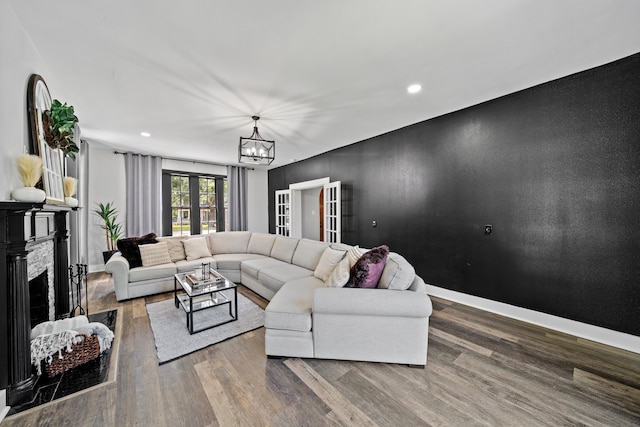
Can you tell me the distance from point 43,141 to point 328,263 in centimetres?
299

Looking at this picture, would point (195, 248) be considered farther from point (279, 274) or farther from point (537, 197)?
point (537, 197)

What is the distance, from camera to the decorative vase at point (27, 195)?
1646mm

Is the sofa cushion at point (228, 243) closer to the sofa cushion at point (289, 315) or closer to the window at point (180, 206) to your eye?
the window at point (180, 206)

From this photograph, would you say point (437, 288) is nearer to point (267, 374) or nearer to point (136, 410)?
point (267, 374)

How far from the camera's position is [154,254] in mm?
3699

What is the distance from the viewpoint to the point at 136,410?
152 centimetres

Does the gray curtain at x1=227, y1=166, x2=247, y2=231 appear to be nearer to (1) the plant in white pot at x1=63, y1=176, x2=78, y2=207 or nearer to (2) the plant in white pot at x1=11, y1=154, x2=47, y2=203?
(1) the plant in white pot at x1=63, y1=176, x2=78, y2=207

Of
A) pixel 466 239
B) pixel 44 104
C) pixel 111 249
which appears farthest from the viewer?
pixel 111 249

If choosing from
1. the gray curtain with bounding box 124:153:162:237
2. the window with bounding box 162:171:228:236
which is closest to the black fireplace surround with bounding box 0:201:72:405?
the gray curtain with bounding box 124:153:162:237

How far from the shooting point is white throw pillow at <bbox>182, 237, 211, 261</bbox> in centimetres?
413

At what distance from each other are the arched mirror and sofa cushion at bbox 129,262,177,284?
1372 millimetres

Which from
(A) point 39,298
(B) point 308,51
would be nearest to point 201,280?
(A) point 39,298

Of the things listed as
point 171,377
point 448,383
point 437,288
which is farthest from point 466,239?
point 171,377

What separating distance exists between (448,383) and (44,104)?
4.22 meters
